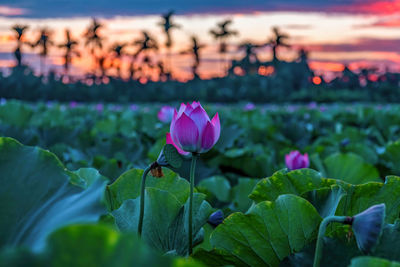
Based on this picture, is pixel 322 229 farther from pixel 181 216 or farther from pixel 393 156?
pixel 393 156

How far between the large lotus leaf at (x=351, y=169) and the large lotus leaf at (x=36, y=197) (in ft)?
5.07

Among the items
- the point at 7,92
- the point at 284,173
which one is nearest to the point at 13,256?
the point at 284,173

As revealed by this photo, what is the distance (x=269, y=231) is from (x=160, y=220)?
0.68 feet

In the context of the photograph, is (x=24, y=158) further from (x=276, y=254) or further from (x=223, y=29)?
(x=223, y=29)

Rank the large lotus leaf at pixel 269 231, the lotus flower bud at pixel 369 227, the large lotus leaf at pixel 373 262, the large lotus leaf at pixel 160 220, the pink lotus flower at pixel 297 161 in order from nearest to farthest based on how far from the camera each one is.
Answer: the large lotus leaf at pixel 373 262 < the lotus flower bud at pixel 369 227 < the large lotus leaf at pixel 269 231 < the large lotus leaf at pixel 160 220 < the pink lotus flower at pixel 297 161

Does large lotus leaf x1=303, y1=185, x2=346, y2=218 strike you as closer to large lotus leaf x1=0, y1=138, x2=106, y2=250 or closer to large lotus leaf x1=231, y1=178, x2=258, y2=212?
large lotus leaf x1=0, y1=138, x2=106, y2=250

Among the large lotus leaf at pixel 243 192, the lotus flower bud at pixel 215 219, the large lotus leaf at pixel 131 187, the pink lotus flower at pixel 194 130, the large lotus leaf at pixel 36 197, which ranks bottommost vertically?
the large lotus leaf at pixel 243 192

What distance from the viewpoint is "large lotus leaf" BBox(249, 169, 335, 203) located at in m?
1.02

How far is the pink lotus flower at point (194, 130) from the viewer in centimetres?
95

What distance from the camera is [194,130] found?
95 cm

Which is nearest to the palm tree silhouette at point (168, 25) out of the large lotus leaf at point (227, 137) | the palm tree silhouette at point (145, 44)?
the palm tree silhouette at point (145, 44)

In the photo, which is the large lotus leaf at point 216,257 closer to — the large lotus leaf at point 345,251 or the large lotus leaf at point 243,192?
the large lotus leaf at point 345,251

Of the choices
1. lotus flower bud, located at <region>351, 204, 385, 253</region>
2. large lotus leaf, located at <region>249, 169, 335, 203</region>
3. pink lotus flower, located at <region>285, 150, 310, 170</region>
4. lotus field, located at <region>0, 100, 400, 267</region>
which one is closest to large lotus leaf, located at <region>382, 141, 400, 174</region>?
pink lotus flower, located at <region>285, 150, 310, 170</region>

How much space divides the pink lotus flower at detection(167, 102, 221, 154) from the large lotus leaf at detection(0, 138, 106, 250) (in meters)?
0.27
